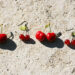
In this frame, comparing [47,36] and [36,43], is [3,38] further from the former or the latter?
[47,36]

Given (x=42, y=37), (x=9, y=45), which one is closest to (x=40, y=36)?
(x=42, y=37)

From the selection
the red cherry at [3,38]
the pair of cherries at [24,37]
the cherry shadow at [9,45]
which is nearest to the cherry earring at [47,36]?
the pair of cherries at [24,37]

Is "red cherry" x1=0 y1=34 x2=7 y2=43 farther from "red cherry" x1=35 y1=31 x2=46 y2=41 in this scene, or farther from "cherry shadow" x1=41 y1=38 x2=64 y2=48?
"cherry shadow" x1=41 y1=38 x2=64 y2=48

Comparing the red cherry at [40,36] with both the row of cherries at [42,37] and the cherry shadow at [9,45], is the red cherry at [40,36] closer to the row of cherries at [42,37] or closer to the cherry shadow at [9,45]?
the row of cherries at [42,37]

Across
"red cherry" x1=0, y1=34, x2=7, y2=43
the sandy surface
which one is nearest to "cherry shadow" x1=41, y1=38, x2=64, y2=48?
the sandy surface

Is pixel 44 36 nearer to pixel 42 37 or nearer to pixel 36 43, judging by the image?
pixel 42 37

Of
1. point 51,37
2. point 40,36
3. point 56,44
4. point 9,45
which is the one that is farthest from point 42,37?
point 9,45

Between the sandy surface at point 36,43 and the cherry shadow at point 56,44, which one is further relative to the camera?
the cherry shadow at point 56,44

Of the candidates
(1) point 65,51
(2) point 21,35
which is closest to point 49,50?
(1) point 65,51

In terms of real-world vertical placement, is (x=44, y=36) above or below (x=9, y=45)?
above
